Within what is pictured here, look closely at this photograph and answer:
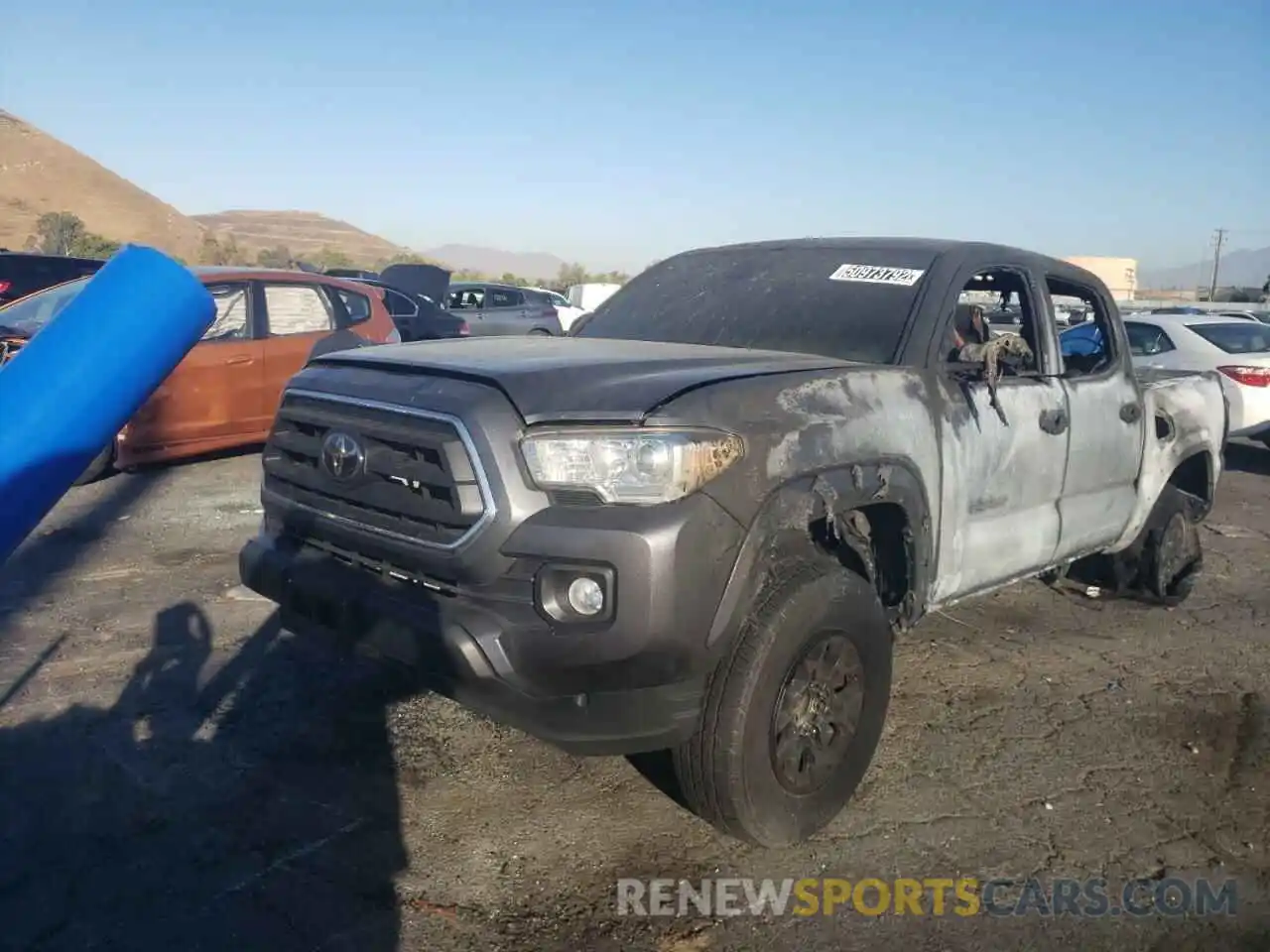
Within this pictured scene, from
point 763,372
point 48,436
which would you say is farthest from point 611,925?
point 48,436

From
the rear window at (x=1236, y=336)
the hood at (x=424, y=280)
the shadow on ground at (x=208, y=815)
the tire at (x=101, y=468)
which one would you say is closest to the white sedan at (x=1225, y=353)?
the rear window at (x=1236, y=336)

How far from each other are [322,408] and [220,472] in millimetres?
5723

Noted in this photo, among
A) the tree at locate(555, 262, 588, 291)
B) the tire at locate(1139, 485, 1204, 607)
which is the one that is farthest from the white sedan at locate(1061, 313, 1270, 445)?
the tree at locate(555, 262, 588, 291)

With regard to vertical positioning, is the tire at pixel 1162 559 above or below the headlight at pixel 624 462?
below

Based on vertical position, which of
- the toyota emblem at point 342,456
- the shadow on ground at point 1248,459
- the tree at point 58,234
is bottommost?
the shadow on ground at point 1248,459

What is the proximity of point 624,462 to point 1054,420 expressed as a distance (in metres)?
2.35

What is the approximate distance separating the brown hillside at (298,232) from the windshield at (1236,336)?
62.1m

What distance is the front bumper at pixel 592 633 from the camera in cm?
260

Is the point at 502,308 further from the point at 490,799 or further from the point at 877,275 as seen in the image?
the point at 490,799

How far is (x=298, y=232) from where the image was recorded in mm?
89125

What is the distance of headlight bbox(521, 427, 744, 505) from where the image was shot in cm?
268

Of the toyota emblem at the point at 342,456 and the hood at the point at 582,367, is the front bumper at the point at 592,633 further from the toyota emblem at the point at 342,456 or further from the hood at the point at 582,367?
the toyota emblem at the point at 342,456

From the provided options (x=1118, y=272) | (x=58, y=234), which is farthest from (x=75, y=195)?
(x=1118, y=272)

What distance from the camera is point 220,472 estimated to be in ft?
27.7
